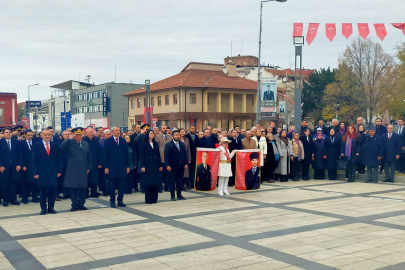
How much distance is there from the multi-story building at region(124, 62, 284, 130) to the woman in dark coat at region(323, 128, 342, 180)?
1448 inches

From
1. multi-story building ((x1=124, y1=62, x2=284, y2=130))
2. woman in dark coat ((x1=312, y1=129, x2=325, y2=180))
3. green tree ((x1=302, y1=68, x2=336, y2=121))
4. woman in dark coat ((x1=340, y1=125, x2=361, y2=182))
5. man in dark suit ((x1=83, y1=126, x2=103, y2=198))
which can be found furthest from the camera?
green tree ((x1=302, y1=68, x2=336, y2=121))

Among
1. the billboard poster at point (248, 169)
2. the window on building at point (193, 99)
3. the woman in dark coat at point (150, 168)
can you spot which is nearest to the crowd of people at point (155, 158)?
the woman in dark coat at point (150, 168)

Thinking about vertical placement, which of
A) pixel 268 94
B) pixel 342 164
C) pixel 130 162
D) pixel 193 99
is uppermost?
pixel 193 99

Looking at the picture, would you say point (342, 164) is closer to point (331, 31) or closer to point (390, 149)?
point (390, 149)

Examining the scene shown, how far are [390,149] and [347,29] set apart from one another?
555cm

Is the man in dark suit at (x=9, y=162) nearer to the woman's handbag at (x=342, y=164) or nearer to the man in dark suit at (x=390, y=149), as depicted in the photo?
the woman's handbag at (x=342, y=164)

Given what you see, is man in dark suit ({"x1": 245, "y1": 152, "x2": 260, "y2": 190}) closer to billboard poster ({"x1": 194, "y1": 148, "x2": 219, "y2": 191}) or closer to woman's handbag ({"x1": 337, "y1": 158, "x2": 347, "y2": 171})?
billboard poster ({"x1": 194, "y1": 148, "x2": 219, "y2": 191})

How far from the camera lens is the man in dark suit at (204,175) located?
13.2 m

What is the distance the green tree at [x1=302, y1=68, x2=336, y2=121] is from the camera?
61.9 m

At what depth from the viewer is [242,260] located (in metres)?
6.30

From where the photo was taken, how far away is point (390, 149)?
14.9m

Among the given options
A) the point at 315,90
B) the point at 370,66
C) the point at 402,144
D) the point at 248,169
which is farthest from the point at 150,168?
the point at 315,90

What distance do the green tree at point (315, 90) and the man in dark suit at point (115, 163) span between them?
5292 cm

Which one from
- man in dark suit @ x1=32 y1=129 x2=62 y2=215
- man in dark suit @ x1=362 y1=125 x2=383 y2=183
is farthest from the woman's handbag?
man in dark suit @ x1=32 y1=129 x2=62 y2=215
